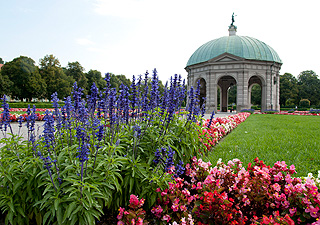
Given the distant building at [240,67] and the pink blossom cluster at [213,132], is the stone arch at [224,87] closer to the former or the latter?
the distant building at [240,67]

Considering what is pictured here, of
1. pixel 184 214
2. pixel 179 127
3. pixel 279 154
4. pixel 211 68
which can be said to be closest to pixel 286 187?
pixel 184 214

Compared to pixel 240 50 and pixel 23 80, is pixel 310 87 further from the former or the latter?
pixel 23 80

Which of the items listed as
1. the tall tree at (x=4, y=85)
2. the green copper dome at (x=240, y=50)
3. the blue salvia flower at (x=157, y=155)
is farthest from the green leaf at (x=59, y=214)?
the tall tree at (x=4, y=85)

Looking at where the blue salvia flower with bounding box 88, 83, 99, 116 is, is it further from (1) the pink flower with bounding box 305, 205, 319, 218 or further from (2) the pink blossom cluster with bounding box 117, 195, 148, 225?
(1) the pink flower with bounding box 305, 205, 319, 218

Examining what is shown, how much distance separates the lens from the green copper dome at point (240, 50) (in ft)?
103

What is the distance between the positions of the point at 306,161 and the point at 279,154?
2.19ft

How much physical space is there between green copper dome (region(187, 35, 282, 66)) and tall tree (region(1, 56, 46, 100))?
30.4 meters

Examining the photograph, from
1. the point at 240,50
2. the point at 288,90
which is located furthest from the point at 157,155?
the point at 288,90

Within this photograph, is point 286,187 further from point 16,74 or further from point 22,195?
point 16,74

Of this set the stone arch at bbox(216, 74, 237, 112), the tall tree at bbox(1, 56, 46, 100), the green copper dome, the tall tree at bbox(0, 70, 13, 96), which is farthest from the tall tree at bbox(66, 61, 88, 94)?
the stone arch at bbox(216, 74, 237, 112)

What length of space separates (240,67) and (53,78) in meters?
37.5

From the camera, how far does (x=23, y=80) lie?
44.1 m

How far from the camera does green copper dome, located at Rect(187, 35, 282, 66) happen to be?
31250 millimetres

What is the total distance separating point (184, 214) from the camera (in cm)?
259
